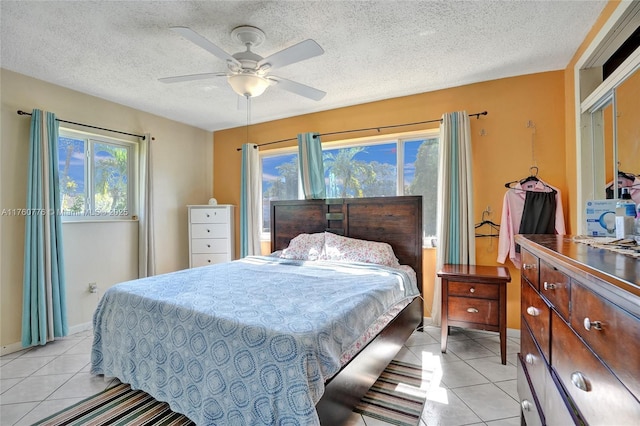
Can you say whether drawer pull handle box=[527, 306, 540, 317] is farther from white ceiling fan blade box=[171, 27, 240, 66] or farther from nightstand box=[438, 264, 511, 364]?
white ceiling fan blade box=[171, 27, 240, 66]

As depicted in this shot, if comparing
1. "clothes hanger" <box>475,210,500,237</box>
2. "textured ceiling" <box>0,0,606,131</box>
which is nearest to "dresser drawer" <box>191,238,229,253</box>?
"textured ceiling" <box>0,0,606,131</box>

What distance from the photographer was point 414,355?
259 cm

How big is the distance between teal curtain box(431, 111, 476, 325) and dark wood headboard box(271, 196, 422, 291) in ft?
0.77

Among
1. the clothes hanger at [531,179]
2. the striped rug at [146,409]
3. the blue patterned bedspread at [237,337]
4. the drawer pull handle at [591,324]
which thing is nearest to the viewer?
the drawer pull handle at [591,324]

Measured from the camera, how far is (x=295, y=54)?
6.29ft

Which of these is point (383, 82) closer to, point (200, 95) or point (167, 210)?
point (200, 95)

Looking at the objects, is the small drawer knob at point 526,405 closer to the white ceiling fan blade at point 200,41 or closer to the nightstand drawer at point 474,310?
the nightstand drawer at point 474,310

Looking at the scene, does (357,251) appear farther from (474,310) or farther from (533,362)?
(533,362)

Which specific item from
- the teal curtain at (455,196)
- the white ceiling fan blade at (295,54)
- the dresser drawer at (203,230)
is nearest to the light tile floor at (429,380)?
the teal curtain at (455,196)

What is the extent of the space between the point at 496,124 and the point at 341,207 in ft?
5.94

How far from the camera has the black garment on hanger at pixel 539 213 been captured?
8.88 feet

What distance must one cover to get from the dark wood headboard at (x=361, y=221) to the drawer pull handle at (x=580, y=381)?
95.1 inches

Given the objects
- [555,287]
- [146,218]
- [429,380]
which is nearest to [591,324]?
[555,287]

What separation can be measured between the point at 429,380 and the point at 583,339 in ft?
5.62
